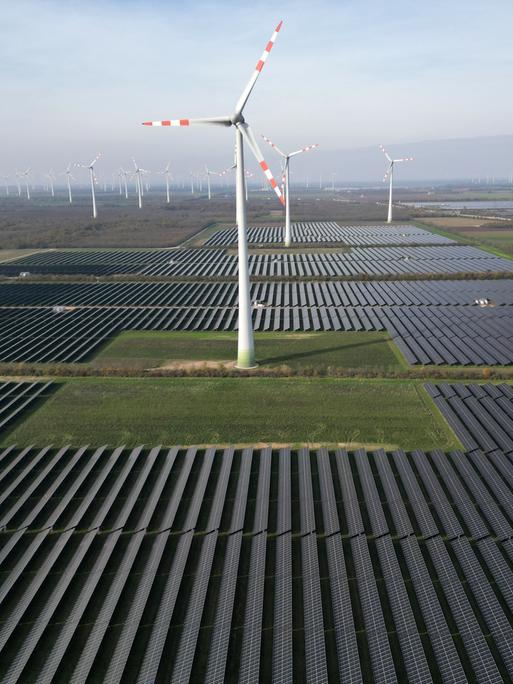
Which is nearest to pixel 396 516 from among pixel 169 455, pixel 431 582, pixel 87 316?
pixel 431 582

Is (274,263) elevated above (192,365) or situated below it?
above

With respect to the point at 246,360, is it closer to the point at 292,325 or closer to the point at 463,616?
the point at 292,325

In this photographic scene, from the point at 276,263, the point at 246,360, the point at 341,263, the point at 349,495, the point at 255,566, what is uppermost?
the point at 276,263

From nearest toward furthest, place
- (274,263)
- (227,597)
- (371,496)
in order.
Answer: (227,597), (371,496), (274,263)

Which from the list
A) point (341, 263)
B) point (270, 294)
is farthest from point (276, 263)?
point (270, 294)

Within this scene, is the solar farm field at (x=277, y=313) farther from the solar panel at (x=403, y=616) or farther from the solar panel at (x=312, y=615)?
the solar panel at (x=312, y=615)

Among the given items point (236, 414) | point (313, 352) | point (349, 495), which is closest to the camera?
point (349, 495)

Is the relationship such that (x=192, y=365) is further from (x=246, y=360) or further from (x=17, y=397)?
(x=17, y=397)

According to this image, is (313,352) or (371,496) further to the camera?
(313,352)

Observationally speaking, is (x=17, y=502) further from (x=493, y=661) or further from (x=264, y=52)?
(x=264, y=52)
